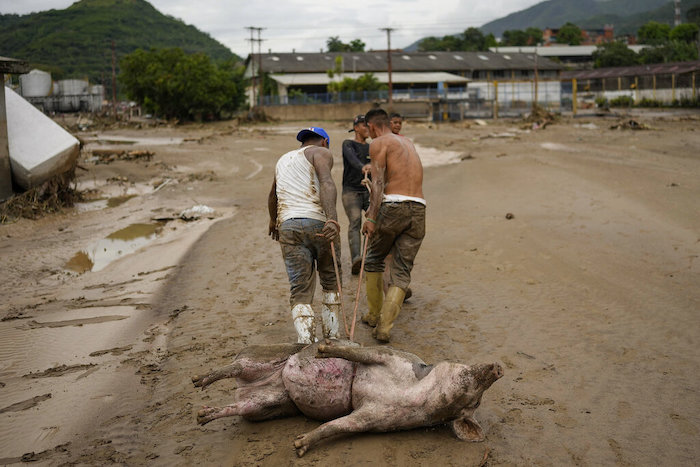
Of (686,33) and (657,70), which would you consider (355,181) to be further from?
(686,33)

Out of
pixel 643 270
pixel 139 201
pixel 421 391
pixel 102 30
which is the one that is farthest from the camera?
pixel 102 30

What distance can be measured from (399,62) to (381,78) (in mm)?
4989

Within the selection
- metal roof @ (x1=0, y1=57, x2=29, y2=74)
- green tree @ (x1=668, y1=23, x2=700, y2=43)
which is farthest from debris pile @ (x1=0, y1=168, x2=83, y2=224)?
green tree @ (x1=668, y1=23, x2=700, y2=43)

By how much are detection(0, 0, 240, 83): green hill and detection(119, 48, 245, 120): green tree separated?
41.1m

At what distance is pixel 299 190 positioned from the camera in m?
5.04

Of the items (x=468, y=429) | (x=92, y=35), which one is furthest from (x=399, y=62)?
(x=92, y=35)

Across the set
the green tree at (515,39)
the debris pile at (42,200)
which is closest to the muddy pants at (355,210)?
the debris pile at (42,200)

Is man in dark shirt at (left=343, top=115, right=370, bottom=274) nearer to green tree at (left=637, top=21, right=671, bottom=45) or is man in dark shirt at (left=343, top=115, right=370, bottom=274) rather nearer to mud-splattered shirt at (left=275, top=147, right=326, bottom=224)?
mud-splattered shirt at (left=275, top=147, right=326, bottom=224)

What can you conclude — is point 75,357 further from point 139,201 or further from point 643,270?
point 139,201

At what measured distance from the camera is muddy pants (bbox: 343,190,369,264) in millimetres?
7738

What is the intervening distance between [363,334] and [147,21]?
176m

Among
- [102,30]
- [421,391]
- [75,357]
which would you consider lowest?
[75,357]

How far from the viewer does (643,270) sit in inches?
299

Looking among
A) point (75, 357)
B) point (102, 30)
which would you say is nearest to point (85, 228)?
point (75, 357)
